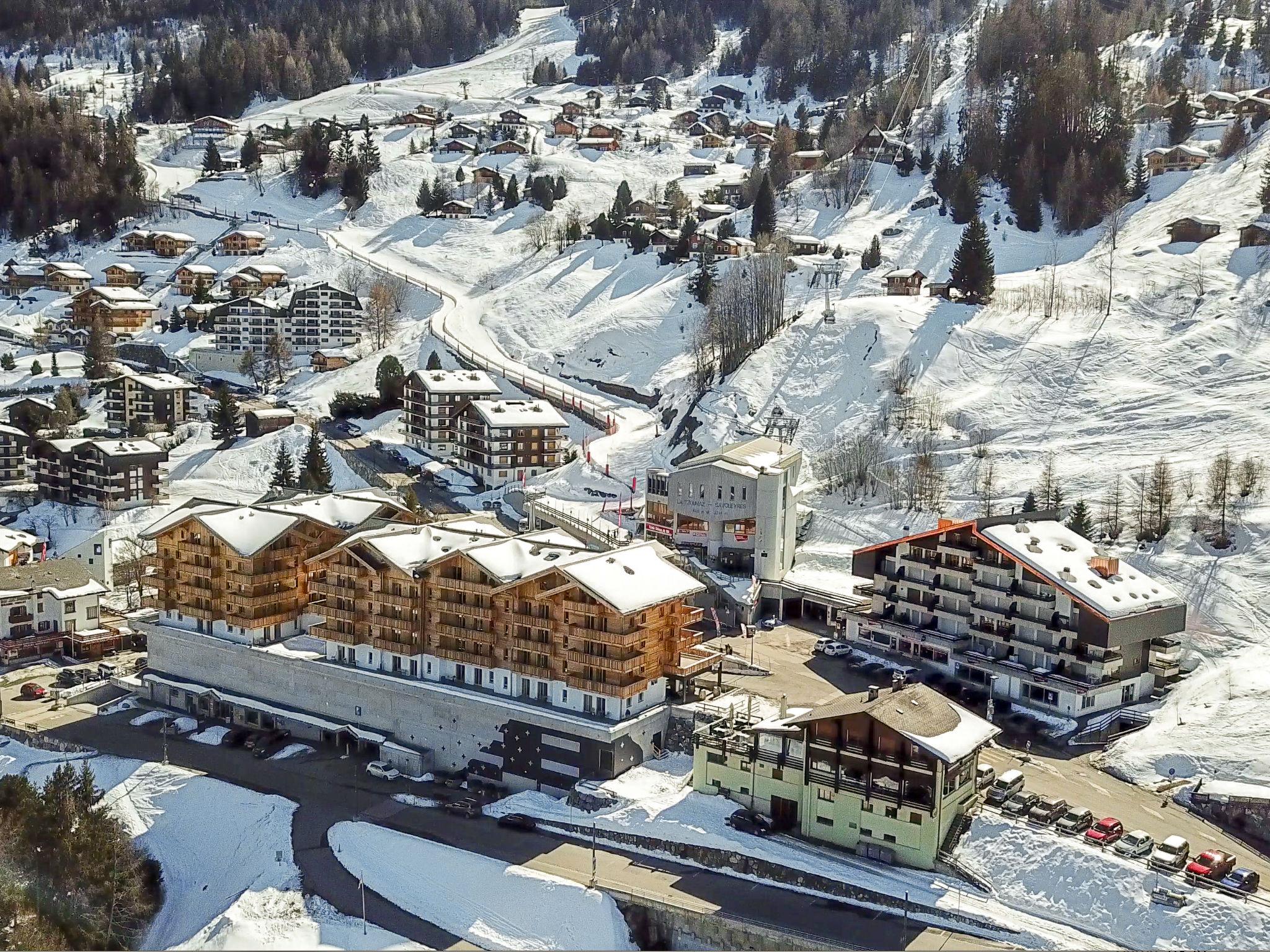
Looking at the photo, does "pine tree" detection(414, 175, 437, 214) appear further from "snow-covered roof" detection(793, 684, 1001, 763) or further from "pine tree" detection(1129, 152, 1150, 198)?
"snow-covered roof" detection(793, 684, 1001, 763)

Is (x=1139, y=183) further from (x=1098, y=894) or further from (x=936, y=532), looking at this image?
(x=1098, y=894)

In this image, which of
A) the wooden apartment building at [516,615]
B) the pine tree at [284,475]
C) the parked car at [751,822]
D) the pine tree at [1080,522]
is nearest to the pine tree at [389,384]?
the pine tree at [284,475]

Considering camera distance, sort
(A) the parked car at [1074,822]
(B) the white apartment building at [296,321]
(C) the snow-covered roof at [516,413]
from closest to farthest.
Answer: (A) the parked car at [1074,822] → (C) the snow-covered roof at [516,413] → (B) the white apartment building at [296,321]

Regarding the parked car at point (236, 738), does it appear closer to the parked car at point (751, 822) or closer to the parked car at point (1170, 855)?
the parked car at point (751, 822)

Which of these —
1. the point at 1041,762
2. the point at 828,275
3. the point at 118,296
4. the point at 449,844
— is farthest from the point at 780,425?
the point at 118,296

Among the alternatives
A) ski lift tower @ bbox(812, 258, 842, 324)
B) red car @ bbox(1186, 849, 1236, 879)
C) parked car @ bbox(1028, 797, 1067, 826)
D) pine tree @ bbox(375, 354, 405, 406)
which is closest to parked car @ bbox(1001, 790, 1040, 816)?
parked car @ bbox(1028, 797, 1067, 826)

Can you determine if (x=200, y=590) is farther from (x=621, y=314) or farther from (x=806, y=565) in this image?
(x=621, y=314)
